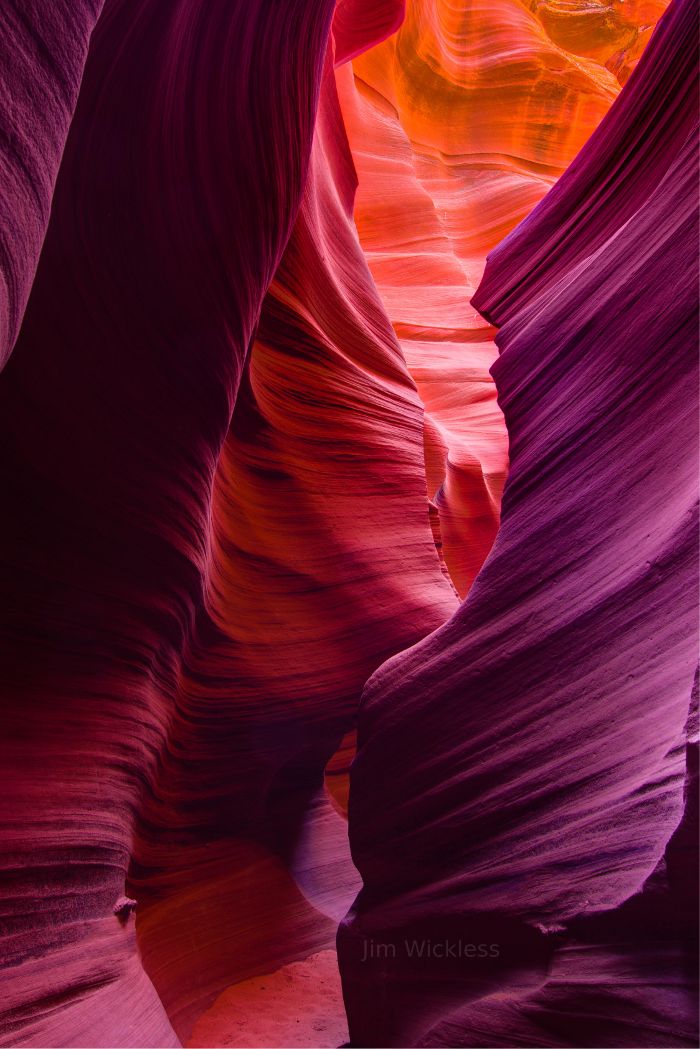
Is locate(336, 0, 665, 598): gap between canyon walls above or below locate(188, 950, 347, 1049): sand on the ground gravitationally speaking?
above

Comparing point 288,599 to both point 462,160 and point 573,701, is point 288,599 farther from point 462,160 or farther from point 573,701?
point 462,160

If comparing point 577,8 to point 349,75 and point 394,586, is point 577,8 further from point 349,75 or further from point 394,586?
point 394,586

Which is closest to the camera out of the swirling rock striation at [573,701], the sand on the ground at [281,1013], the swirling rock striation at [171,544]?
the swirling rock striation at [573,701]

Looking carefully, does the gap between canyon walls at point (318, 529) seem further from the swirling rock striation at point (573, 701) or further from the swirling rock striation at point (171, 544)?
the swirling rock striation at point (573, 701)

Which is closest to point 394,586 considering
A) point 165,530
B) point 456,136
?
point 165,530

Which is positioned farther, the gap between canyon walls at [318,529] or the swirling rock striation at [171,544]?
the gap between canyon walls at [318,529]

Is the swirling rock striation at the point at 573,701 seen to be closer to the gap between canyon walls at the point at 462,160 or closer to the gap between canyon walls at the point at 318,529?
the gap between canyon walls at the point at 318,529

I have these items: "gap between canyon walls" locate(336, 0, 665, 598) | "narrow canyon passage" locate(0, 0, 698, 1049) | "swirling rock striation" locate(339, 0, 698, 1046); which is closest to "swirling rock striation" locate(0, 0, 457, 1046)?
"narrow canyon passage" locate(0, 0, 698, 1049)

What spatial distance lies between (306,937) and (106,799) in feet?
5.62

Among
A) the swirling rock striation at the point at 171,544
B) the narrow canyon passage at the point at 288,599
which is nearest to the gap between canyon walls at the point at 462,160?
the swirling rock striation at the point at 171,544

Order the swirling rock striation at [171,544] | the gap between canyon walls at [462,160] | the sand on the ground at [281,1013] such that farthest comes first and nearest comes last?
the gap between canyon walls at [462,160], the sand on the ground at [281,1013], the swirling rock striation at [171,544]

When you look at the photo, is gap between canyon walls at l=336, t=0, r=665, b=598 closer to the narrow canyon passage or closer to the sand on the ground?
the narrow canyon passage

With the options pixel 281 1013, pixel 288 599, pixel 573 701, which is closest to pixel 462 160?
pixel 288 599

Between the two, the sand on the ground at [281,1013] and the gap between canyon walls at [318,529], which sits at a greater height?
the gap between canyon walls at [318,529]
